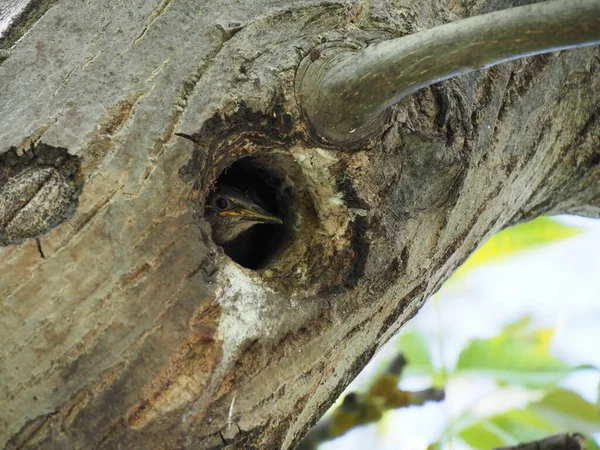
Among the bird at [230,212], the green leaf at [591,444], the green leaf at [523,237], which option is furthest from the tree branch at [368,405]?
the green leaf at [523,237]

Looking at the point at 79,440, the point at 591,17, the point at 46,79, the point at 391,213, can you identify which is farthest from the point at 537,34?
the point at 79,440

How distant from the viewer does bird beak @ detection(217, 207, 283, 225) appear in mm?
2133

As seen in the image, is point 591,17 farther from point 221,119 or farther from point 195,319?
point 195,319

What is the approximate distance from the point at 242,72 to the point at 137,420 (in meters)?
0.66

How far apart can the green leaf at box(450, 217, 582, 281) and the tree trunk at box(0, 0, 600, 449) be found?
144 cm

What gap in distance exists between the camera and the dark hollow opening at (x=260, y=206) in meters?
1.93

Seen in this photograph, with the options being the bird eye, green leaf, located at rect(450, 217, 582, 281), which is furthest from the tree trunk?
green leaf, located at rect(450, 217, 582, 281)

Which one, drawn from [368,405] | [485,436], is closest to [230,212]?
[368,405]

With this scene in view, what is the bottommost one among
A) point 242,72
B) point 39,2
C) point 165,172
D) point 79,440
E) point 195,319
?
point 79,440

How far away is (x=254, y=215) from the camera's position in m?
2.19

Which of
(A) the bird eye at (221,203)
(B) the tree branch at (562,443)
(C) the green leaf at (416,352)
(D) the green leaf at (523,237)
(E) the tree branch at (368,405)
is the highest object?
(D) the green leaf at (523,237)

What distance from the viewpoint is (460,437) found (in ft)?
8.14

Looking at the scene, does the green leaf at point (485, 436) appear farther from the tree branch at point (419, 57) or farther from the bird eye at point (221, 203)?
the tree branch at point (419, 57)

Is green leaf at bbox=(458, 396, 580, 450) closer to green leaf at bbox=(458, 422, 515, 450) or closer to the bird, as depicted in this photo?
green leaf at bbox=(458, 422, 515, 450)
